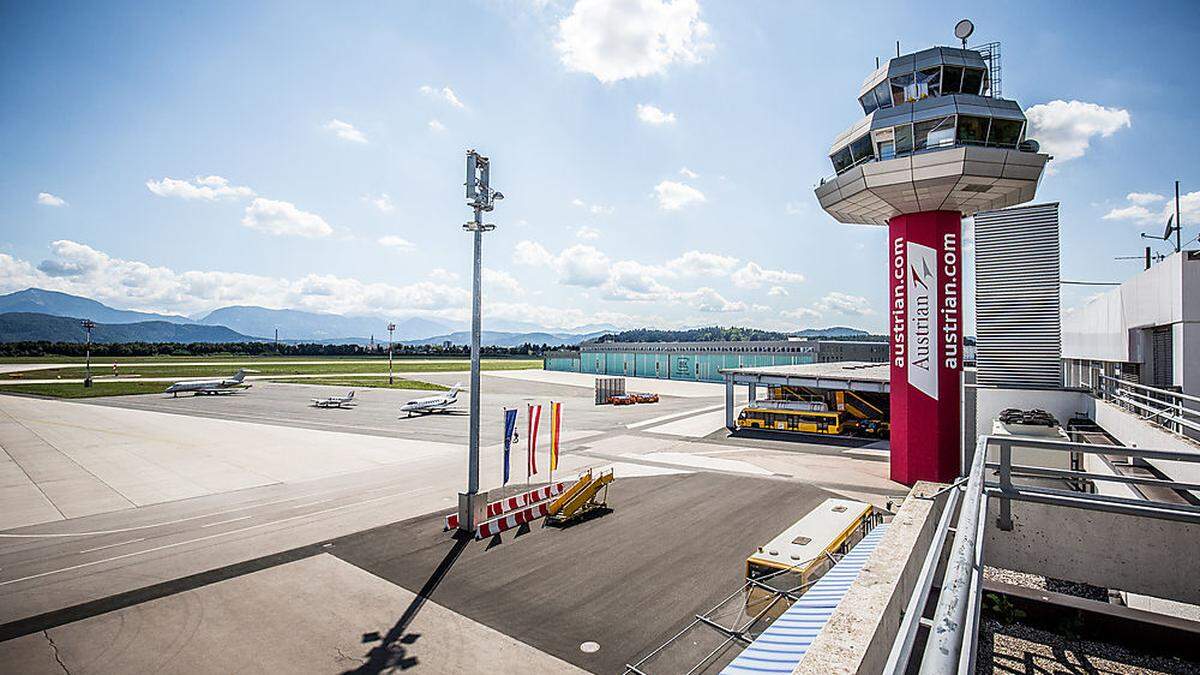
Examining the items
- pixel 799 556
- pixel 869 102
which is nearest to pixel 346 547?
pixel 799 556

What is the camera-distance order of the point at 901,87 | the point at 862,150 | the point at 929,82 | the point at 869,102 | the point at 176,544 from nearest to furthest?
the point at 176,544
the point at 929,82
the point at 901,87
the point at 862,150
the point at 869,102

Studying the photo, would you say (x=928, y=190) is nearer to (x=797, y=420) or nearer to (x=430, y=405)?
(x=797, y=420)

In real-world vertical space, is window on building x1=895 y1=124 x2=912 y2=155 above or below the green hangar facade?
above

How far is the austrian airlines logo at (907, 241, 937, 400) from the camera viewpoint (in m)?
23.7

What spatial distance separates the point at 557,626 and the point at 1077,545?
999 centimetres

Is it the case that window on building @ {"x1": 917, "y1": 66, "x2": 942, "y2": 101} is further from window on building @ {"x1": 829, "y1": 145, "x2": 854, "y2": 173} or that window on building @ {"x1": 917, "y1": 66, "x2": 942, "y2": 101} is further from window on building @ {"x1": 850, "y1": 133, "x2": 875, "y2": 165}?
window on building @ {"x1": 829, "y1": 145, "x2": 854, "y2": 173}

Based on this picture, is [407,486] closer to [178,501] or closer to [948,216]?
[178,501]

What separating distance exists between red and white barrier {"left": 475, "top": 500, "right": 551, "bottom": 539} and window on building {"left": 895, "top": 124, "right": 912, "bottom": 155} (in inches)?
753

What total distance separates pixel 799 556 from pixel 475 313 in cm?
1238

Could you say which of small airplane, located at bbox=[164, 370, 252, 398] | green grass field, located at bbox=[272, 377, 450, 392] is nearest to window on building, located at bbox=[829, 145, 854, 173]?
green grass field, located at bbox=[272, 377, 450, 392]

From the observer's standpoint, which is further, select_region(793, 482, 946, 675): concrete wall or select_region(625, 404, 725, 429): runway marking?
select_region(625, 404, 725, 429): runway marking

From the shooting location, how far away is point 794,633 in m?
7.62

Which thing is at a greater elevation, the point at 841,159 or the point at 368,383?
the point at 841,159

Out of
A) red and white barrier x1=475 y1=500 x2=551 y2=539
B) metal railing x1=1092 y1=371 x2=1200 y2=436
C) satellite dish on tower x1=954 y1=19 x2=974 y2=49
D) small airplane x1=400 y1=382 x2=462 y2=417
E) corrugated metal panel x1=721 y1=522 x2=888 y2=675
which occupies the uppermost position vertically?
satellite dish on tower x1=954 y1=19 x2=974 y2=49
